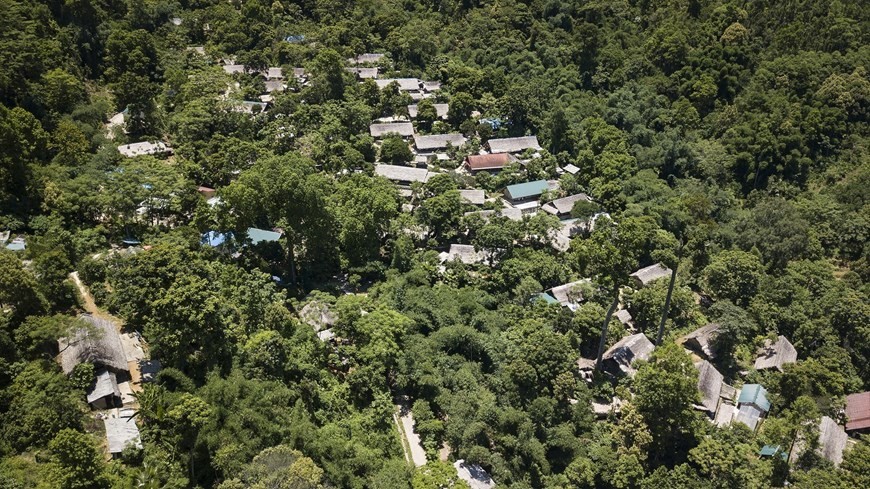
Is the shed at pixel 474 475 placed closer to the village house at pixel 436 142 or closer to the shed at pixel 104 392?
the shed at pixel 104 392

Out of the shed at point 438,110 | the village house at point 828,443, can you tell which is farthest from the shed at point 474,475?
the shed at point 438,110

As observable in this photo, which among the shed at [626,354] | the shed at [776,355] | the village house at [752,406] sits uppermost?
the shed at [626,354]

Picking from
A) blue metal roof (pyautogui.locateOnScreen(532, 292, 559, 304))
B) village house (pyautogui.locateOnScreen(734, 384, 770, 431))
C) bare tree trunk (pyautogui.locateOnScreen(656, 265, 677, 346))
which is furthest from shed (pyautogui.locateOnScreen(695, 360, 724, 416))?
blue metal roof (pyautogui.locateOnScreen(532, 292, 559, 304))

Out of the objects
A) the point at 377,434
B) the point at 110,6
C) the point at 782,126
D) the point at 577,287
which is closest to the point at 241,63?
the point at 110,6

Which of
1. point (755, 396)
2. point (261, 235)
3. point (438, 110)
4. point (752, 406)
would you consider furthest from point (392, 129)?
point (752, 406)

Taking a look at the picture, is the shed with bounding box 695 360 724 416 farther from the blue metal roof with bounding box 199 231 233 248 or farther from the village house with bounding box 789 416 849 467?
the blue metal roof with bounding box 199 231 233 248

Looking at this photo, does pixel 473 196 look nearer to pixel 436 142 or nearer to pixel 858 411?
pixel 436 142
